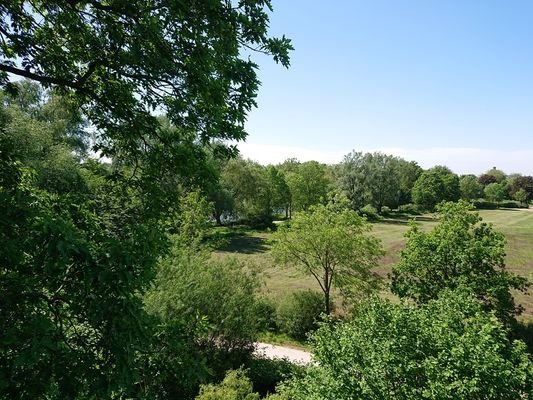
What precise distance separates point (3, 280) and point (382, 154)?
7343 cm

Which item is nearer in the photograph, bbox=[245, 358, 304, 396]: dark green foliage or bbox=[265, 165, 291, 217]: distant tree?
bbox=[245, 358, 304, 396]: dark green foliage

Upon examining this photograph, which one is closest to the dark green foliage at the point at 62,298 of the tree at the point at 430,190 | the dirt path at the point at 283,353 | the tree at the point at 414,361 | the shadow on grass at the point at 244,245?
the tree at the point at 414,361

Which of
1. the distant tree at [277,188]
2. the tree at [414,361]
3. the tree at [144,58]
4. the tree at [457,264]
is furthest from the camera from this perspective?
the distant tree at [277,188]

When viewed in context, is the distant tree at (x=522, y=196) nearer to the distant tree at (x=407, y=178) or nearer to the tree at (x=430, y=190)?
the tree at (x=430, y=190)

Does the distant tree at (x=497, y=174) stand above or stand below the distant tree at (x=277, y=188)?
above

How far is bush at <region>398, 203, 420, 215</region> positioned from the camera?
8019cm

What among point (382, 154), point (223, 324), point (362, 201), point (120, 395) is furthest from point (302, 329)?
point (382, 154)

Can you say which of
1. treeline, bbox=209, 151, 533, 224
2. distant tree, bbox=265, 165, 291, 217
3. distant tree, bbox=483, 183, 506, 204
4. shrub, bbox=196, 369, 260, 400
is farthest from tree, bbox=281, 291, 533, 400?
distant tree, bbox=483, 183, 506, 204

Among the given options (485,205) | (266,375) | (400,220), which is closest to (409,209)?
(400,220)

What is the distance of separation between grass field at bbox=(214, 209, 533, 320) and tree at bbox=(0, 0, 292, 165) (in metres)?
12.9

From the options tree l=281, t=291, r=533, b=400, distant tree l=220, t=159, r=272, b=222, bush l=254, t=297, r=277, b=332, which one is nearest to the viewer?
tree l=281, t=291, r=533, b=400

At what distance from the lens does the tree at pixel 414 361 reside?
24.6ft

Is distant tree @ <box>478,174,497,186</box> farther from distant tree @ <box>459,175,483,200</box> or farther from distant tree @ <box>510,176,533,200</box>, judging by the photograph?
distant tree @ <box>459,175,483,200</box>

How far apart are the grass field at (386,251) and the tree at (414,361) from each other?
906 centimetres
